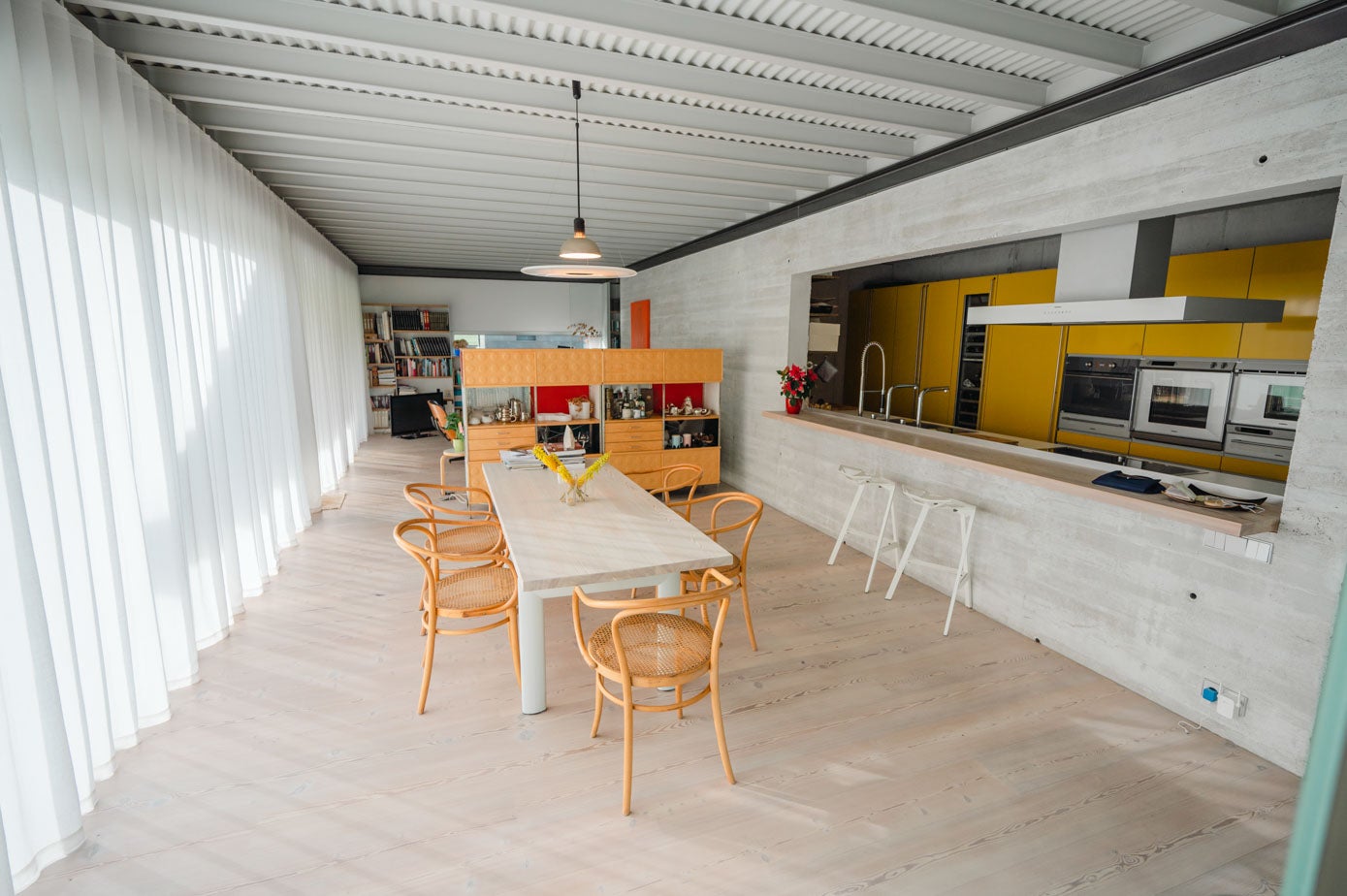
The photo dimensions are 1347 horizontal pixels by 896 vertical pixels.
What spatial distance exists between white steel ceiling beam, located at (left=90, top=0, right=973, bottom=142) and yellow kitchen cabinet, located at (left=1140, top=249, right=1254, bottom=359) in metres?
2.00

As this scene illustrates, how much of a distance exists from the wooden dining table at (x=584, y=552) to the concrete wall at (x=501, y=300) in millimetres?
8911

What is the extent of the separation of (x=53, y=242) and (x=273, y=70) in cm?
144

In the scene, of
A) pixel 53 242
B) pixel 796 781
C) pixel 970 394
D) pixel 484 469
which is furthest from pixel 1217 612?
pixel 53 242

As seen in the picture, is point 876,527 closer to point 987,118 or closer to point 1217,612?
point 1217,612

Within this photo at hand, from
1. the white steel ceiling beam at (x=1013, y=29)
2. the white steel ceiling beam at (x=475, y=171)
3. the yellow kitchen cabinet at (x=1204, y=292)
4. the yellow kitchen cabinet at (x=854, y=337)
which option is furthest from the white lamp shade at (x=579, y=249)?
the yellow kitchen cabinet at (x=854, y=337)

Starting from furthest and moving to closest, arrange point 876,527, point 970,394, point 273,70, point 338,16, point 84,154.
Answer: point 970,394, point 876,527, point 273,70, point 338,16, point 84,154

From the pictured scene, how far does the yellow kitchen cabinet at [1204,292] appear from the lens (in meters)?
4.24

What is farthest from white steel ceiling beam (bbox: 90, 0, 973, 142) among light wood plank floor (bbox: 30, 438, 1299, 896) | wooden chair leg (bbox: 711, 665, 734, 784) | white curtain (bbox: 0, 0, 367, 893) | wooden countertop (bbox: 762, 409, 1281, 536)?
light wood plank floor (bbox: 30, 438, 1299, 896)

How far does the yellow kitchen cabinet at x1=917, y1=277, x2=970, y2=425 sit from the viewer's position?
6441 mm

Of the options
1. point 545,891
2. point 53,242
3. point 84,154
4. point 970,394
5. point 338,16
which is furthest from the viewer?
point 970,394

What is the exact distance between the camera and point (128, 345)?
9.75 feet

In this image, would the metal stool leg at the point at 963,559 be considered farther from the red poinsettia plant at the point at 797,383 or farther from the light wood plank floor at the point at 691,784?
the red poinsettia plant at the point at 797,383

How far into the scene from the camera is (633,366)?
6.70m

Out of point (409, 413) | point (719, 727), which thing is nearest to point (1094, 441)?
point (719, 727)
